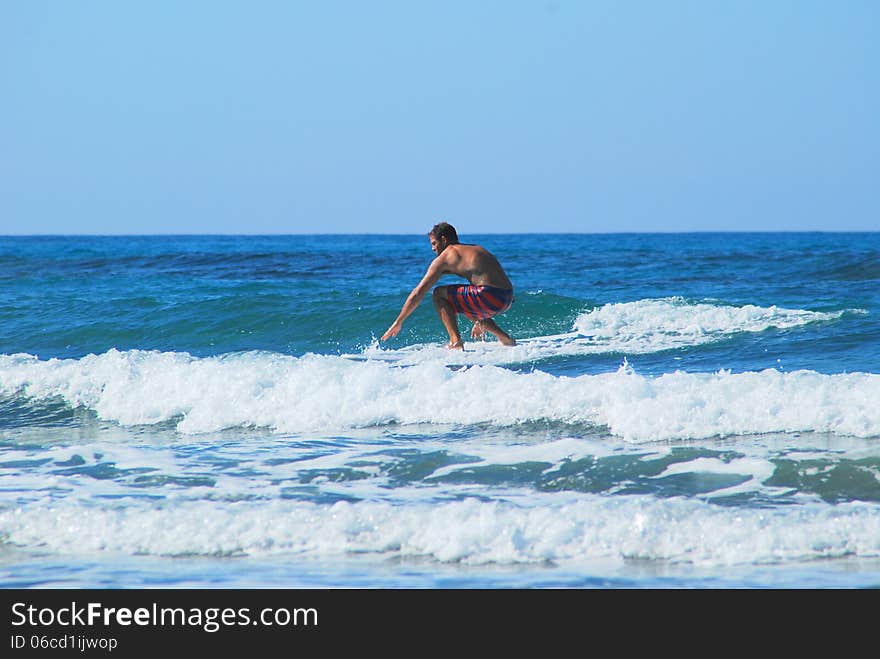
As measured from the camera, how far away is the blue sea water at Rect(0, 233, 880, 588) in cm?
426

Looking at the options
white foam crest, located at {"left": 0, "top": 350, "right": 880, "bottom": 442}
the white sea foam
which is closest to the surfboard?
the white sea foam

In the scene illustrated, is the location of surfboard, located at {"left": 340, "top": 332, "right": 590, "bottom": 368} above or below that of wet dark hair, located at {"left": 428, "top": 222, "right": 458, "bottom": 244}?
below

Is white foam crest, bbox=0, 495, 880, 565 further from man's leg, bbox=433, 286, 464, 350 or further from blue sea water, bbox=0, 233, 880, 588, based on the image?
man's leg, bbox=433, 286, 464, 350

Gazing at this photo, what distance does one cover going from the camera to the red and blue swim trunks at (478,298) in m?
8.90

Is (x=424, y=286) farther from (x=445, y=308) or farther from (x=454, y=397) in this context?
(x=454, y=397)

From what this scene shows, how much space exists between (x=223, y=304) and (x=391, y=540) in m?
10.4

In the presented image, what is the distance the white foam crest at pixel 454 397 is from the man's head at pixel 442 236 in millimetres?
1548


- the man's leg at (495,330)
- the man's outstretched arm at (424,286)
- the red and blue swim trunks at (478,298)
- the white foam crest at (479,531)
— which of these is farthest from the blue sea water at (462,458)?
the man's outstretched arm at (424,286)

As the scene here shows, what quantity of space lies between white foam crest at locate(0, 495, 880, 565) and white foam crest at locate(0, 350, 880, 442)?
1.61 meters

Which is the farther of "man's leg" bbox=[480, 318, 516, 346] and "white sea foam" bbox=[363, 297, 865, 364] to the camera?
"white sea foam" bbox=[363, 297, 865, 364]

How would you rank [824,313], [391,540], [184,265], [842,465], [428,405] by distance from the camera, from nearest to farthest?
[391,540] < [842,465] < [428,405] < [824,313] < [184,265]
